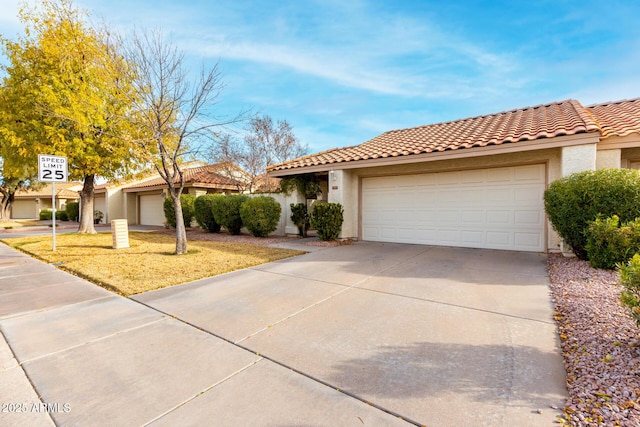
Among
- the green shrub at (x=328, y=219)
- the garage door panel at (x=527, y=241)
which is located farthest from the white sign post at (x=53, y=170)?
the garage door panel at (x=527, y=241)

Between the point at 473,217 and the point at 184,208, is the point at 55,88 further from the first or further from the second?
the point at 473,217

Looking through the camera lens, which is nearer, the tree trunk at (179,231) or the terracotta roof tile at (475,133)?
the terracotta roof tile at (475,133)

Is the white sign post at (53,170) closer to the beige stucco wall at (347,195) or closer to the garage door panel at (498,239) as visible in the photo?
Result: the beige stucco wall at (347,195)

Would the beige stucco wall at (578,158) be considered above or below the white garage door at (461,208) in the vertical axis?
above

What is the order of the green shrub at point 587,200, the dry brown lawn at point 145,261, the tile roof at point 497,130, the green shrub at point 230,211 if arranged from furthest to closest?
the green shrub at point 230,211, the tile roof at point 497,130, the dry brown lawn at point 145,261, the green shrub at point 587,200

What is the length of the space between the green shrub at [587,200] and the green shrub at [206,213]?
1237cm

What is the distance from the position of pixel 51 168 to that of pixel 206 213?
5774mm

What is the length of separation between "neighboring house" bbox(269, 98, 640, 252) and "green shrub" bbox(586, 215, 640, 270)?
6.54ft

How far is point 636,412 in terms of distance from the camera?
1866mm

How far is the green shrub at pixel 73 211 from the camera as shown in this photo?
26875mm

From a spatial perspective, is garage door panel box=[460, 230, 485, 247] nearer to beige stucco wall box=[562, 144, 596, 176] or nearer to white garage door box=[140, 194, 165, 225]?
beige stucco wall box=[562, 144, 596, 176]

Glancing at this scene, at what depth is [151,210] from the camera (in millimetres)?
21406

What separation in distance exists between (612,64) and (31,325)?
15476 mm

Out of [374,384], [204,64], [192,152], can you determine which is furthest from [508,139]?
[192,152]
